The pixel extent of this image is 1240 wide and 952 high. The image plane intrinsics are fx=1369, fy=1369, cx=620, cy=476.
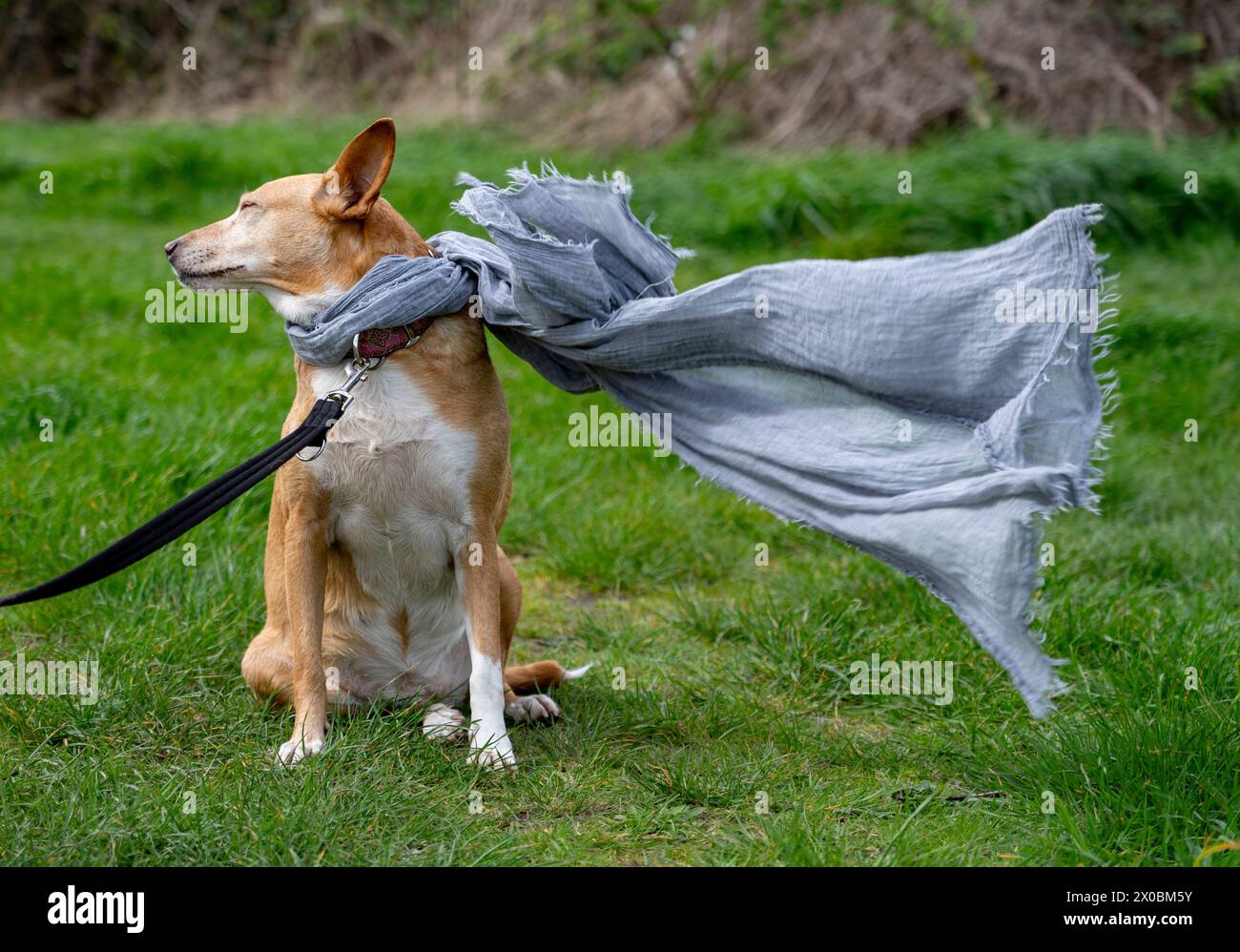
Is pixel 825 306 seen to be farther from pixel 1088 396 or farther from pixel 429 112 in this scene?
pixel 429 112

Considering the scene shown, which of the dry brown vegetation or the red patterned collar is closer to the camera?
the red patterned collar

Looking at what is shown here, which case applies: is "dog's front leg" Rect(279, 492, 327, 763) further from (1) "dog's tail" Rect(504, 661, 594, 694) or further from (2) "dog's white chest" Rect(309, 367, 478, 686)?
(1) "dog's tail" Rect(504, 661, 594, 694)

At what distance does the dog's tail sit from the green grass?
7.0 inches

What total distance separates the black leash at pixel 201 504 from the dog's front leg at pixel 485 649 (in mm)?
470

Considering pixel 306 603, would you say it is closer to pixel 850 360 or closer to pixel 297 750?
pixel 297 750

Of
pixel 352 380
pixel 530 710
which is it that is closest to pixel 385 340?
pixel 352 380

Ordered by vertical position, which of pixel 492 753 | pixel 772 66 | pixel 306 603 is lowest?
pixel 492 753

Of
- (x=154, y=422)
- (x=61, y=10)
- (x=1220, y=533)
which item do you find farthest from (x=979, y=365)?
(x=61, y=10)

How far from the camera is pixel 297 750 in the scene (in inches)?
127

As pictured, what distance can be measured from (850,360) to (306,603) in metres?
1.44

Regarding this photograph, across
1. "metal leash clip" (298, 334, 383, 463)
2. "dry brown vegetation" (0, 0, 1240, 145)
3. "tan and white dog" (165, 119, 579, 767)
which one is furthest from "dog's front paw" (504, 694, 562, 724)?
"dry brown vegetation" (0, 0, 1240, 145)

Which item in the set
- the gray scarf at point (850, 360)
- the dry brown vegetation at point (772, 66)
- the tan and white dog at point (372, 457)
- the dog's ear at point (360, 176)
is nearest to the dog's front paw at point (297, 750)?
the tan and white dog at point (372, 457)

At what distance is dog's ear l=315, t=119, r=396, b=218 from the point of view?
10.5 feet

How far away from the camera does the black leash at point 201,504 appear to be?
2.85m
